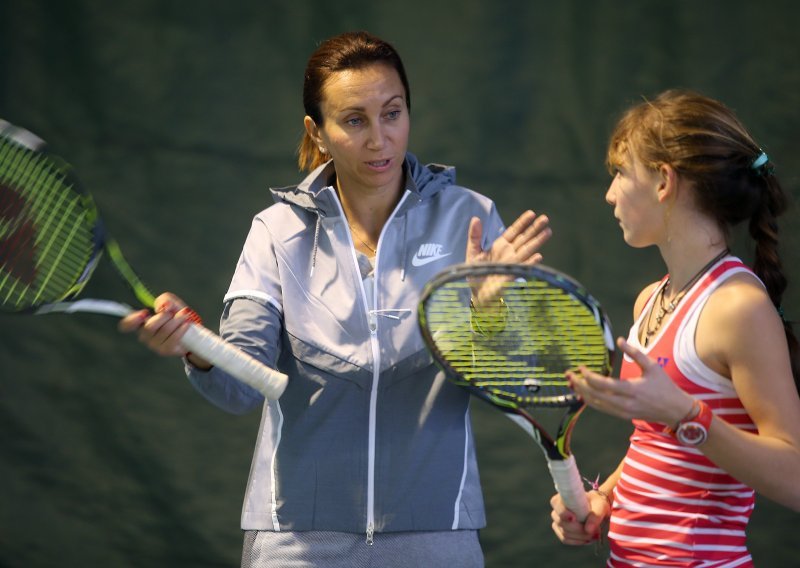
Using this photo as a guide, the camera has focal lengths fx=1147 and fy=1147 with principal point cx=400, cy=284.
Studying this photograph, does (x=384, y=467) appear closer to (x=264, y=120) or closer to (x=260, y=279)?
(x=260, y=279)

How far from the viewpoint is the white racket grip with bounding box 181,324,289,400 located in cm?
172

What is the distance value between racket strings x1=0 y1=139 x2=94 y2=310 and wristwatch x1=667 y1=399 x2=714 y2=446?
1000 millimetres

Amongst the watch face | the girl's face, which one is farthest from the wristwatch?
the girl's face

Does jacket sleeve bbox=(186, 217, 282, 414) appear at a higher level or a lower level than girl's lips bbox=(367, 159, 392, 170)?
lower

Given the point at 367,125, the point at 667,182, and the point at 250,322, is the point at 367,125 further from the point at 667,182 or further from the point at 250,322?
the point at 667,182

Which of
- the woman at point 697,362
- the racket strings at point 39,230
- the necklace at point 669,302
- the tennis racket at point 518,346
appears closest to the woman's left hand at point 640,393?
the woman at point 697,362

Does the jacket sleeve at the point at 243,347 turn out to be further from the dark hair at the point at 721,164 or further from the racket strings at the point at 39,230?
the dark hair at the point at 721,164

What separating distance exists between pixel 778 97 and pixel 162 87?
5.60ft

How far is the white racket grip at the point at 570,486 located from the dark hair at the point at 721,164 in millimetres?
365

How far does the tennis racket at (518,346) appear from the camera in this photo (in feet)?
5.41

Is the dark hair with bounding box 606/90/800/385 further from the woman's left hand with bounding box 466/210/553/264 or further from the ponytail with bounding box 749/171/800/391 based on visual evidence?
the woman's left hand with bounding box 466/210/553/264

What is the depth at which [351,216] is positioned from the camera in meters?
2.00

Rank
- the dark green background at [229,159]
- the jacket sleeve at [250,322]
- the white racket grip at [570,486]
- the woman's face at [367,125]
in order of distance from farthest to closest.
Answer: the dark green background at [229,159] < the woman's face at [367,125] < the jacket sleeve at [250,322] < the white racket grip at [570,486]

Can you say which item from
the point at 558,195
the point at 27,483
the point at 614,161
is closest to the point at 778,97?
the point at 558,195
